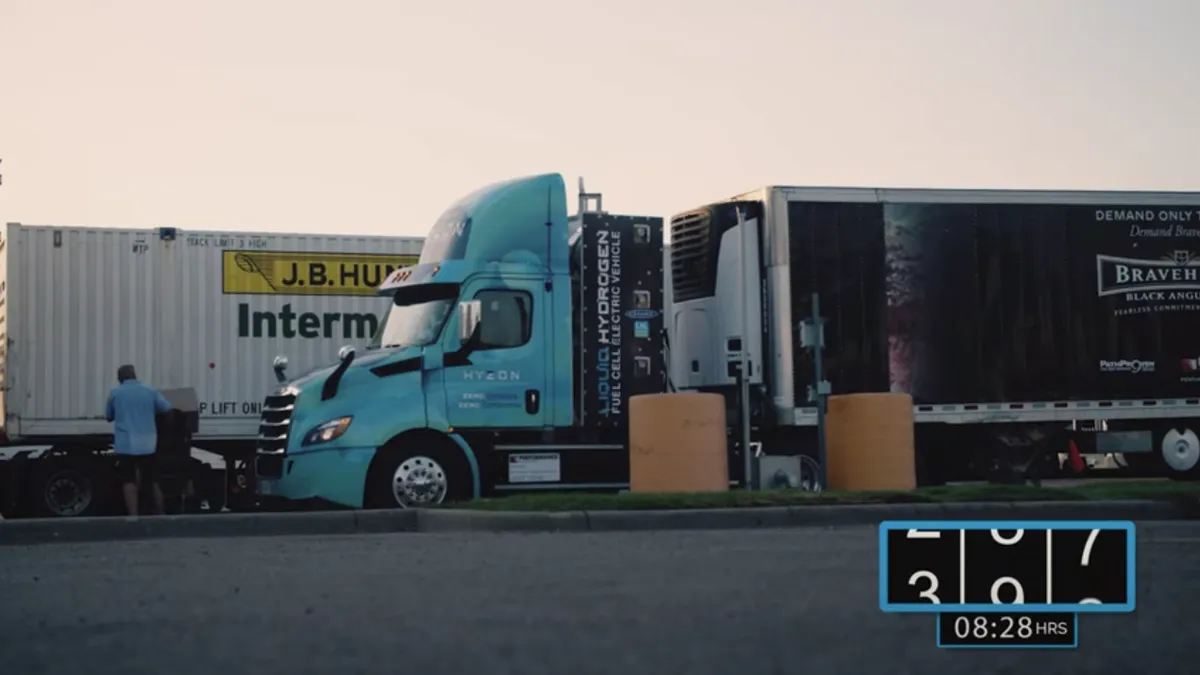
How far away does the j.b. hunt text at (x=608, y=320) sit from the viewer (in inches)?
752

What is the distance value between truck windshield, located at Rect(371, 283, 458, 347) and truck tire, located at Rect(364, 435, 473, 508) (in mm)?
1069

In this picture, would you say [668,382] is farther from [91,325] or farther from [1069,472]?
[91,325]

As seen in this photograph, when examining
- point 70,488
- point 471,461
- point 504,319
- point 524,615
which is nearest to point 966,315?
point 504,319

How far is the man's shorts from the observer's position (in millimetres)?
18062

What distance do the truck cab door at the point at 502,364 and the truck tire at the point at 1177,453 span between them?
7.83 meters

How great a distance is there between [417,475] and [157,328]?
5370mm

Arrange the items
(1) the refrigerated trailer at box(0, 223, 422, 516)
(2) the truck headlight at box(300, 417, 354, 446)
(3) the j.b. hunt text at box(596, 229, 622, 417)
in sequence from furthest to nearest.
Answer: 1. (1) the refrigerated trailer at box(0, 223, 422, 516)
2. (3) the j.b. hunt text at box(596, 229, 622, 417)
3. (2) the truck headlight at box(300, 417, 354, 446)

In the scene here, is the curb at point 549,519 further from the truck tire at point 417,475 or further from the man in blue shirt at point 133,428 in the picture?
the man in blue shirt at point 133,428

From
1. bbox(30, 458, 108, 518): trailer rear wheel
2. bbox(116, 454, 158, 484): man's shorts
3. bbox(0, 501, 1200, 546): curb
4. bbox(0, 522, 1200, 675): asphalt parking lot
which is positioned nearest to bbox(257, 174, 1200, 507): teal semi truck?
bbox(116, 454, 158, 484): man's shorts

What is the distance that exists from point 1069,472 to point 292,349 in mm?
Result: 9680

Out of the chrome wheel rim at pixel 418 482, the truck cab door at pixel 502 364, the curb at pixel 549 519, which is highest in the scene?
the truck cab door at pixel 502 364

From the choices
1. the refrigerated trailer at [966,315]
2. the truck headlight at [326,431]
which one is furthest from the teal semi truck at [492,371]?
the refrigerated trailer at [966,315]

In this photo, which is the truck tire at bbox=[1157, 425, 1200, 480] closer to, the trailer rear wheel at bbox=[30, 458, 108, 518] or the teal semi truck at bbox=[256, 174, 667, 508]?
the teal semi truck at bbox=[256, 174, 667, 508]

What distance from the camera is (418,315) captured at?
61.4 ft
